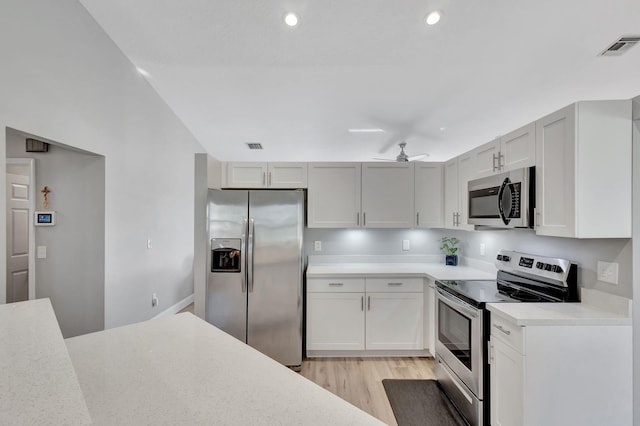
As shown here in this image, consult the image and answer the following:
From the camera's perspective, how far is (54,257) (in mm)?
2521

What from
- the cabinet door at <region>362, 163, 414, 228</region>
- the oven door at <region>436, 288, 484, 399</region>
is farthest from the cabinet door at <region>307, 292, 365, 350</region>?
the cabinet door at <region>362, 163, 414, 228</region>

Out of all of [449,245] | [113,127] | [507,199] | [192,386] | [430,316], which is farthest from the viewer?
[449,245]

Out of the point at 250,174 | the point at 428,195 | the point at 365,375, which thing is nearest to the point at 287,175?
the point at 250,174

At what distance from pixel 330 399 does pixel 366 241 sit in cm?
280

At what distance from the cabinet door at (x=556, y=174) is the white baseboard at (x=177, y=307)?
4.13 meters

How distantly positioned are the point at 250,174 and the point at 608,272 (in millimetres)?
2988

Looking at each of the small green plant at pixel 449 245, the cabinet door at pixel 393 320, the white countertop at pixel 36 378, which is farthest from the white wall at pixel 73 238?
the small green plant at pixel 449 245

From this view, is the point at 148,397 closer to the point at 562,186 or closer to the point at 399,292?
the point at 562,186

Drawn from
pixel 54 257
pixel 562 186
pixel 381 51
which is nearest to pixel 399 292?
pixel 562 186

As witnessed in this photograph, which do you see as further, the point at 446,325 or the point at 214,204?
the point at 214,204

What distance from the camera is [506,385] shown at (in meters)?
1.72

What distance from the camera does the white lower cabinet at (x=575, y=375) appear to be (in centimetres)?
159

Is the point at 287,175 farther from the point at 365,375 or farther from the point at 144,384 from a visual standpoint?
the point at 144,384

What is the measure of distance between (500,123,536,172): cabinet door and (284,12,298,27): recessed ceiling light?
1761 millimetres
